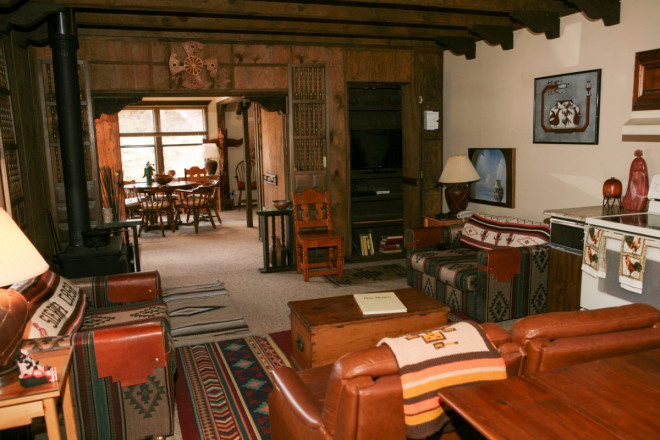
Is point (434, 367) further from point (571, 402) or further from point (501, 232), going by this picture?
point (501, 232)

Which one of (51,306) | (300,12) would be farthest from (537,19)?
(51,306)

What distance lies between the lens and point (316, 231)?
5953 mm

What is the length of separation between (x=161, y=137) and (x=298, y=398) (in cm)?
1070

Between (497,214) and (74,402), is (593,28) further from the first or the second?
(74,402)

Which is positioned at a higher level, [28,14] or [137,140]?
[28,14]

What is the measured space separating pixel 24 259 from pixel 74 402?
0.82 metres

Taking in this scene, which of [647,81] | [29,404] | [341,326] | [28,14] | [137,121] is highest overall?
[28,14]

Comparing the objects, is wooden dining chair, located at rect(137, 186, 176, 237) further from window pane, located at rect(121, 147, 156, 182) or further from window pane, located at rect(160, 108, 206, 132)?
window pane, located at rect(160, 108, 206, 132)

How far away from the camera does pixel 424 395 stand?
1.58 metres

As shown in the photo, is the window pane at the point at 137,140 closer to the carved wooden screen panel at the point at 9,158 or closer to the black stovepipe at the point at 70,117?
the black stovepipe at the point at 70,117

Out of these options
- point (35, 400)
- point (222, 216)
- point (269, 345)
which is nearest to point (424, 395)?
point (35, 400)

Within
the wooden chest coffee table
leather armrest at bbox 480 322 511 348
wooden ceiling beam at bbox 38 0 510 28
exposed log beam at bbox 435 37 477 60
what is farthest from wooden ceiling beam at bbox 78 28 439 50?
leather armrest at bbox 480 322 511 348

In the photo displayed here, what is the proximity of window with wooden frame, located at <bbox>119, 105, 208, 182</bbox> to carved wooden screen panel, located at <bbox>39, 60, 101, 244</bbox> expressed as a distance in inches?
254

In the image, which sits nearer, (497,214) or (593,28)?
(593,28)
